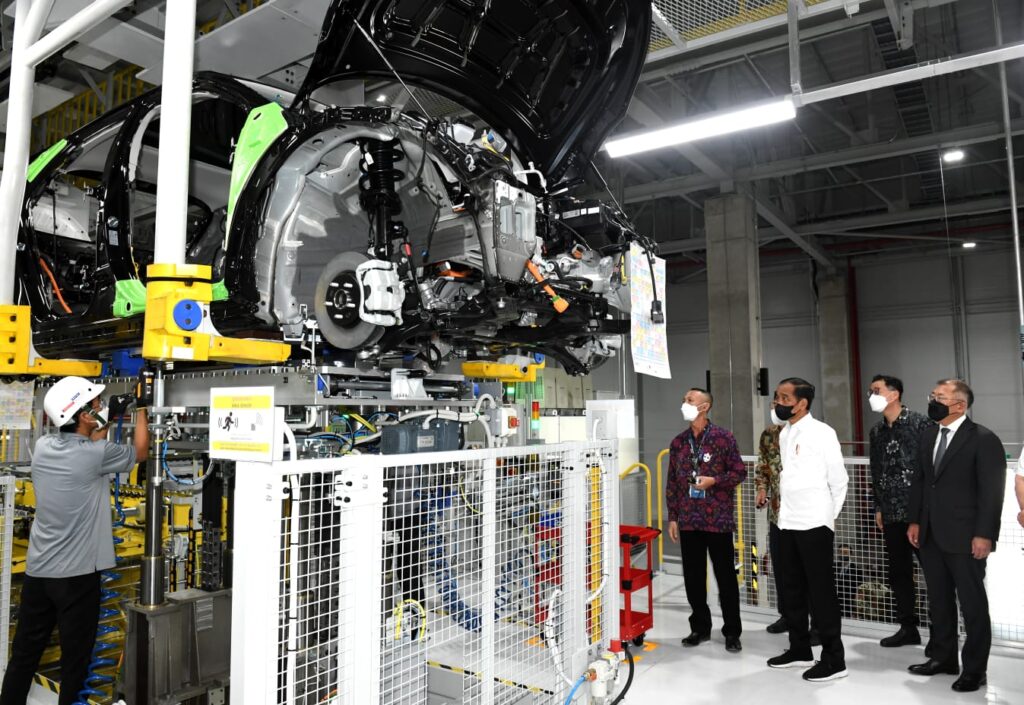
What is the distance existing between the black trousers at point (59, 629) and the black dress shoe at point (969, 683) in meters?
4.30

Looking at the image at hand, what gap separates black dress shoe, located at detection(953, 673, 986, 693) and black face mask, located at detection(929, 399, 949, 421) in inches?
53.0

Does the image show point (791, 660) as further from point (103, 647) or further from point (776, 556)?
point (103, 647)

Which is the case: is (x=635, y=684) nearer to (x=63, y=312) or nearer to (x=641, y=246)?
(x=641, y=246)

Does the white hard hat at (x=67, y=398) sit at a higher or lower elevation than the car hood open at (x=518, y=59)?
lower

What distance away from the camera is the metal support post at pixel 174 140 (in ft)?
9.12

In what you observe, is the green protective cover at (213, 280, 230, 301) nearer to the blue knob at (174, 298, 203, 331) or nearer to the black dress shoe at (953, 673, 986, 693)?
the blue knob at (174, 298, 203, 331)

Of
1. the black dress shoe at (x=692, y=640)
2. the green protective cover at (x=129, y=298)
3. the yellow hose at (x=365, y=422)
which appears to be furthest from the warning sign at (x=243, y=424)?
the black dress shoe at (x=692, y=640)

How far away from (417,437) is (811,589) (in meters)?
2.32

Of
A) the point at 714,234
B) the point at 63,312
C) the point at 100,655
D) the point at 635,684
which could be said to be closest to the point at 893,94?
the point at 714,234

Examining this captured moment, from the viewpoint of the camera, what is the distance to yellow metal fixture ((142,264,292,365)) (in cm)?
264

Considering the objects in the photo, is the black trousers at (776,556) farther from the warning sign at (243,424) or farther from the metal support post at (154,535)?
the warning sign at (243,424)

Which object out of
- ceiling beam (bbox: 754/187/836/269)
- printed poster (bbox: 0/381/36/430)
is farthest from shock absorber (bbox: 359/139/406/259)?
ceiling beam (bbox: 754/187/836/269)

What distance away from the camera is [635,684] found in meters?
3.86

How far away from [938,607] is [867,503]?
4.03ft
